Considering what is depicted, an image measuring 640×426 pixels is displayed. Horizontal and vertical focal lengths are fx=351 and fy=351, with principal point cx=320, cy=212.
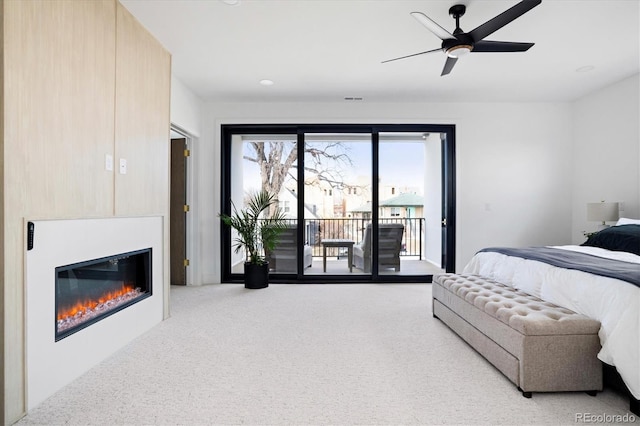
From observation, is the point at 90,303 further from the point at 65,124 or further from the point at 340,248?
the point at 340,248

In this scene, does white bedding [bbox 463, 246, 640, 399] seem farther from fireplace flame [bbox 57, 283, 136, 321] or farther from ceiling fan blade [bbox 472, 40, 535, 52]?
fireplace flame [bbox 57, 283, 136, 321]

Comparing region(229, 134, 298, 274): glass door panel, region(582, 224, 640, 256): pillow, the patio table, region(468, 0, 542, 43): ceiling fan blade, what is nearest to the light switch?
region(229, 134, 298, 274): glass door panel

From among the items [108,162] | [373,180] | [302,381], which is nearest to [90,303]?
[108,162]

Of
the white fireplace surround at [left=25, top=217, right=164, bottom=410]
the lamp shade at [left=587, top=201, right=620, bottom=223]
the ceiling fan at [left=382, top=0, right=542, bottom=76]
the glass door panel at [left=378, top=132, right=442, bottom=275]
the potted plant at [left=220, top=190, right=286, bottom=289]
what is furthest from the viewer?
the glass door panel at [left=378, top=132, right=442, bottom=275]

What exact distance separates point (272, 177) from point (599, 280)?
14.0 ft

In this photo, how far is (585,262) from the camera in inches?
101

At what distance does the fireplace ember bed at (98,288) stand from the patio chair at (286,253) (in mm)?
2276

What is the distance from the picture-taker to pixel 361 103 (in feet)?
17.0

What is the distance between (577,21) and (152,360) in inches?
170

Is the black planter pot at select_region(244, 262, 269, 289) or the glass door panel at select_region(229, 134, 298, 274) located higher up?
the glass door panel at select_region(229, 134, 298, 274)

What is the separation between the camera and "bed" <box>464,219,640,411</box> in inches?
72.2

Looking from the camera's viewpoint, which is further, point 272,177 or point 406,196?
point 406,196

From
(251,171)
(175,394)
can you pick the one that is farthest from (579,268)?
(251,171)

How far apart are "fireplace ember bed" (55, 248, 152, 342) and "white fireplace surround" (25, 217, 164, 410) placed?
0.05 m
